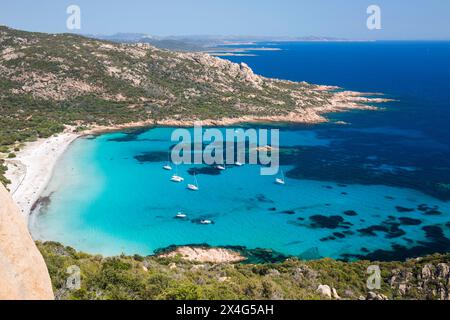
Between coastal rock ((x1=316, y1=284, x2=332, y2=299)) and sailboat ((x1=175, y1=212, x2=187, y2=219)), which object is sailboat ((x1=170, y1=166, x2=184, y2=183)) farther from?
coastal rock ((x1=316, y1=284, x2=332, y2=299))

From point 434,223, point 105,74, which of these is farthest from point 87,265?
point 105,74

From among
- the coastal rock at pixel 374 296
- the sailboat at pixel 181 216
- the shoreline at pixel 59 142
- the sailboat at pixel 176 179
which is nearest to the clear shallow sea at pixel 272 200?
the sailboat at pixel 181 216

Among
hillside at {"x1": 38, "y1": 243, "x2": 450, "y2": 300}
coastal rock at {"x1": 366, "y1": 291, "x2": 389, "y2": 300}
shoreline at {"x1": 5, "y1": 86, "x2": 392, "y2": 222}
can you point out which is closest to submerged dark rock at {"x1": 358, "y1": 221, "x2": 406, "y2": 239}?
hillside at {"x1": 38, "y1": 243, "x2": 450, "y2": 300}

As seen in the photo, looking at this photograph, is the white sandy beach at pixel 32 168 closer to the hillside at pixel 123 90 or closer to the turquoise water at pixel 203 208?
the turquoise water at pixel 203 208

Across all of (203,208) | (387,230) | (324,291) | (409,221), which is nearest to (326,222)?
(387,230)

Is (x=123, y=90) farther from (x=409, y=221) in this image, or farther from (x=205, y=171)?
(x=409, y=221)

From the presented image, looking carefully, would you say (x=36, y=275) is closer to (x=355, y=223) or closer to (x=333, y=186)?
(x=355, y=223)
